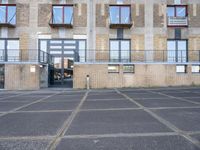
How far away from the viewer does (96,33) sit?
22953 mm

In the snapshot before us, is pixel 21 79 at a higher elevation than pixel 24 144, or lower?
higher

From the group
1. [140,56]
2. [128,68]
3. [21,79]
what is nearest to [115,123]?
[128,68]

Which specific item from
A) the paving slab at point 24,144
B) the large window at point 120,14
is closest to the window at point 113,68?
the large window at point 120,14

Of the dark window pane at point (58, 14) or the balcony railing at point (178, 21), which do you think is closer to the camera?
the dark window pane at point (58, 14)

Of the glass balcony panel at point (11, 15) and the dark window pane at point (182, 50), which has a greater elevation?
the glass balcony panel at point (11, 15)

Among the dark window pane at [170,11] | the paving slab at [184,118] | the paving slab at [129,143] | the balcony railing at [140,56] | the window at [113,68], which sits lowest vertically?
the paving slab at [129,143]

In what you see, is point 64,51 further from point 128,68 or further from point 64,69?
point 128,68

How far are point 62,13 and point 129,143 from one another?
66.9 feet

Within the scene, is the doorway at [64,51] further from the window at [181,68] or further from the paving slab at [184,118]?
the paving slab at [184,118]

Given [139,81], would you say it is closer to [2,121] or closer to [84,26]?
[84,26]

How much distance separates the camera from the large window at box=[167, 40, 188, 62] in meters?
23.3

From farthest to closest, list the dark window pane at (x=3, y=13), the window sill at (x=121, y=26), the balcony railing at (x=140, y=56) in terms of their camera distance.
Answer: the dark window pane at (x=3, y=13) → the balcony railing at (x=140, y=56) → the window sill at (x=121, y=26)

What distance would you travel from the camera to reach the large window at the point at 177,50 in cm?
2331

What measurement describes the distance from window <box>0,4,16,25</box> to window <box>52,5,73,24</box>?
3.83 meters
